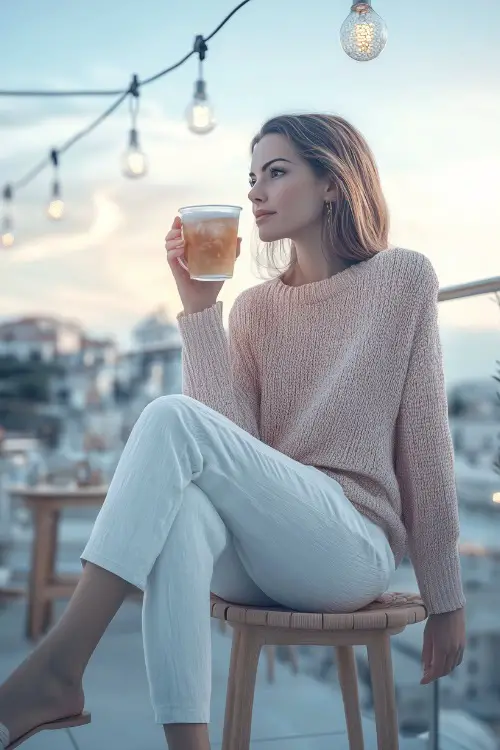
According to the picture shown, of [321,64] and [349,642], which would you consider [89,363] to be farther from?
[349,642]

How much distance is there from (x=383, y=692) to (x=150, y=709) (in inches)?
49.3

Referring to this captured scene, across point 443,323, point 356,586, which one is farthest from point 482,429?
point 356,586

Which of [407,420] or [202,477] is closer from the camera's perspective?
[202,477]

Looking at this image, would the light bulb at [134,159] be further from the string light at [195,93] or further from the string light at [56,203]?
the string light at [56,203]

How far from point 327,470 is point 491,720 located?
0.95 m

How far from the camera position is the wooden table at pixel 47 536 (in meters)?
3.59

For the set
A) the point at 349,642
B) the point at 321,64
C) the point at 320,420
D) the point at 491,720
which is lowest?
the point at 491,720

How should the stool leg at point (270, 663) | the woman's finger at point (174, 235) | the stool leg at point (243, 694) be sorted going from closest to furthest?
the stool leg at point (243, 694), the woman's finger at point (174, 235), the stool leg at point (270, 663)

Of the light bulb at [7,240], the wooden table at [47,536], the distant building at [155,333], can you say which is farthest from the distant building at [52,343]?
the wooden table at [47,536]

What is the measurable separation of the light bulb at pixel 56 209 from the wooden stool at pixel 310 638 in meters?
4.23

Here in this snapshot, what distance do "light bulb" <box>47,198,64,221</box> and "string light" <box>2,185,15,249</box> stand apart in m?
1.27

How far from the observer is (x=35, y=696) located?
1119 mm

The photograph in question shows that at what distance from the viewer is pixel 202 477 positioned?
49.3 inches

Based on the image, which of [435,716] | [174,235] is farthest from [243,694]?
[174,235]
